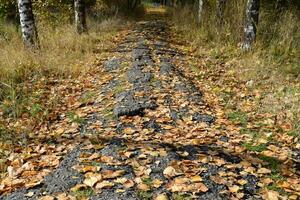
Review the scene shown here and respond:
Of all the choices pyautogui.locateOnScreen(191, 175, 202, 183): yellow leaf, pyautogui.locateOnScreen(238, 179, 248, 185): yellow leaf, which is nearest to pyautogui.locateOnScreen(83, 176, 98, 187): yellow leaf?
pyautogui.locateOnScreen(191, 175, 202, 183): yellow leaf

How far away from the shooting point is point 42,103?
20.0 feet

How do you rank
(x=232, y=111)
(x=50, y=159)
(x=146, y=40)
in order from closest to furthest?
(x=50, y=159)
(x=232, y=111)
(x=146, y=40)

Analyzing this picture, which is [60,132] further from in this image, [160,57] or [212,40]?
[212,40]

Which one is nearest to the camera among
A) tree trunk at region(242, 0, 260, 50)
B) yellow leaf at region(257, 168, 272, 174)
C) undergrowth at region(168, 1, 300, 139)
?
yellow leaf at region(257, 168, 272, 174)

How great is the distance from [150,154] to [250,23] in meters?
5.51

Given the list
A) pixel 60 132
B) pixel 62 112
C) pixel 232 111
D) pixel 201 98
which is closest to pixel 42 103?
pixel 62 112

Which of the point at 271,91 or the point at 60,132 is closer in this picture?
the point at 60,132

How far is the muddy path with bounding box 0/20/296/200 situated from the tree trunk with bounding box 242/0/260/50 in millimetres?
2472

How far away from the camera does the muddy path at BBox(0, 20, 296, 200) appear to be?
350 centimetres

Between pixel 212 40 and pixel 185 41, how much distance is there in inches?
50.5

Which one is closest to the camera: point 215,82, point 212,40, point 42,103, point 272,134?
point 272,134

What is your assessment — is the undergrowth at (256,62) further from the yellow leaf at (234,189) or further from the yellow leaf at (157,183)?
the yellow leaf at (157,183)

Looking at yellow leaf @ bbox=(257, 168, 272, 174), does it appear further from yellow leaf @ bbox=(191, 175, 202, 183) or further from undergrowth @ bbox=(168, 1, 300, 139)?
undergrowth @ bbox=(168, 1, 300, 139)

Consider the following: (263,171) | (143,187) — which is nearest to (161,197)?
(143,187)
